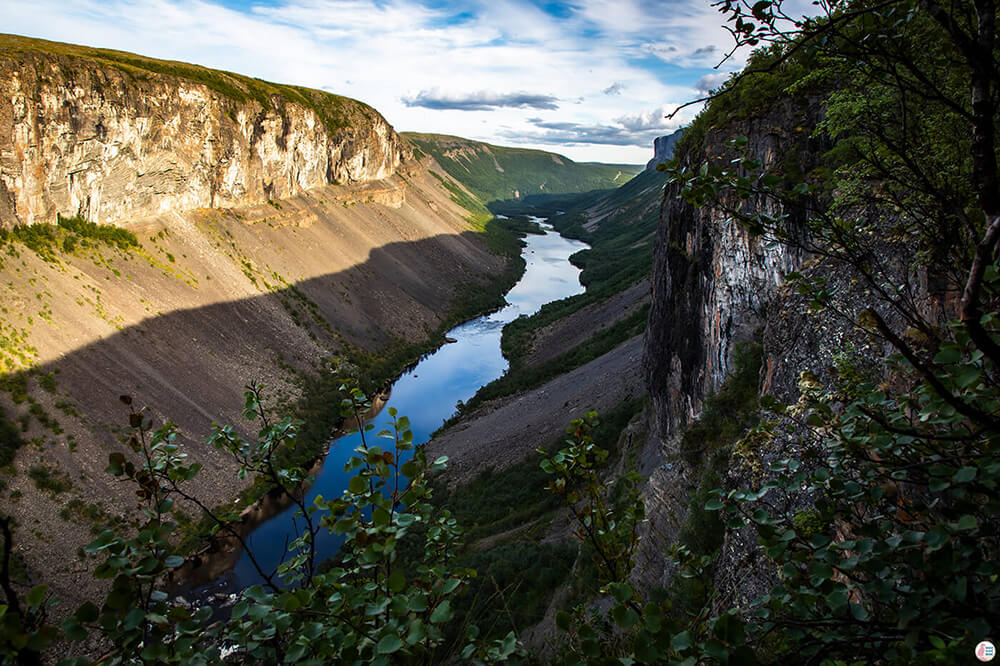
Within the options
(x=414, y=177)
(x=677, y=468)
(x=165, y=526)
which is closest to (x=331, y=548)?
(x=677, y=468)

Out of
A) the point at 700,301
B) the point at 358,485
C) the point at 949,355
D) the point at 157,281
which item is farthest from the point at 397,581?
the point at 157,281

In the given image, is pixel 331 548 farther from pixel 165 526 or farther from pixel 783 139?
pixel 165 526

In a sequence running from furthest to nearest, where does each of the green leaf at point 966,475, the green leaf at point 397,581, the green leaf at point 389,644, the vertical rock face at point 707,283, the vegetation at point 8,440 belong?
the vegetation at point 8,440, the vertical rock face at point 707,283, the green leaf at point 397,581, the green leaf at point 389,644, the green leaf at point 966,475

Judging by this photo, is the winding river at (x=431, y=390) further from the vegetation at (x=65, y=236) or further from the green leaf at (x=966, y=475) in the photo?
the vegetation at (x=65, y=236)

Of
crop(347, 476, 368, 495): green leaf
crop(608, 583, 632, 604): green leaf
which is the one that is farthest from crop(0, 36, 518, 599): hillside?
crop(608, 583, 632, 604): green leaf

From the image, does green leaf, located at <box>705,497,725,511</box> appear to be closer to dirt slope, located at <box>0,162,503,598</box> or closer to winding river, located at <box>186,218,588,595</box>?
winding river, located at <box>186,218,588,595</box>

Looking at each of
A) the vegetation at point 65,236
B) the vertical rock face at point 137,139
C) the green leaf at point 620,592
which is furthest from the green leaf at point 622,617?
the vertical rock face at point 137,139

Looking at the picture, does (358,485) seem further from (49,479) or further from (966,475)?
(49,479)
